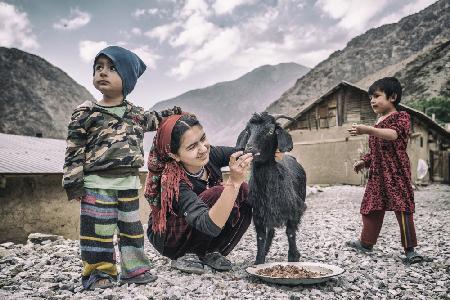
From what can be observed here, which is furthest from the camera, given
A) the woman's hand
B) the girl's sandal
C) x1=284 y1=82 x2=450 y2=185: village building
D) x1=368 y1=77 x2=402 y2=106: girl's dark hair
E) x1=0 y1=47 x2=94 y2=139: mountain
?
x1=0 y1=47 x2=94 y2=139: mountain

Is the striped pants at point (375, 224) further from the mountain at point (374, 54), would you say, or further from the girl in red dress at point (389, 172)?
the mountain at point (374, 54)

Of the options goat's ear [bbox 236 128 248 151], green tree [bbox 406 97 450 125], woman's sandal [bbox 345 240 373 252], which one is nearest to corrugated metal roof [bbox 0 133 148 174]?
goat's ear [bbox 236 128 248 151]

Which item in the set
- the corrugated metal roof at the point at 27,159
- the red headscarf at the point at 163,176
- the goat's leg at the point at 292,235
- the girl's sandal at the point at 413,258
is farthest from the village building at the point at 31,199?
the girl's sandal at the point at 413,258

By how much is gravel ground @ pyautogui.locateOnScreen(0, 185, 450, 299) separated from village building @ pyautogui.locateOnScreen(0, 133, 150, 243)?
2.76 m

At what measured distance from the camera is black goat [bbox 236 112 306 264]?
3.72 m

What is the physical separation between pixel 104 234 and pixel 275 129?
190 centimetres

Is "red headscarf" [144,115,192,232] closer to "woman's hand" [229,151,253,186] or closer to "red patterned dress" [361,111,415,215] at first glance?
"woman's hand" [229,151,253,186]

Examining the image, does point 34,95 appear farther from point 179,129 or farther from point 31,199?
point 179,129

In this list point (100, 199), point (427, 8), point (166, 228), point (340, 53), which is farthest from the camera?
point (340, 53)

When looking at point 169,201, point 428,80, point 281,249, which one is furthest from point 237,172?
point 428,80

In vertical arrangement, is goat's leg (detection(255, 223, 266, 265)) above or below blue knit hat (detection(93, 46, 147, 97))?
below

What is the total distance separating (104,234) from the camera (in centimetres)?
319

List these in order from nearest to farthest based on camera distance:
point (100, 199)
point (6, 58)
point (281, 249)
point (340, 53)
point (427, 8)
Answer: point (100, 199) < point (281, 249) < point (6, 58) < point (427, 8) < point (340, 53)

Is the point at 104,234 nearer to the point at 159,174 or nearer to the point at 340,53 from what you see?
the point at 159,174
